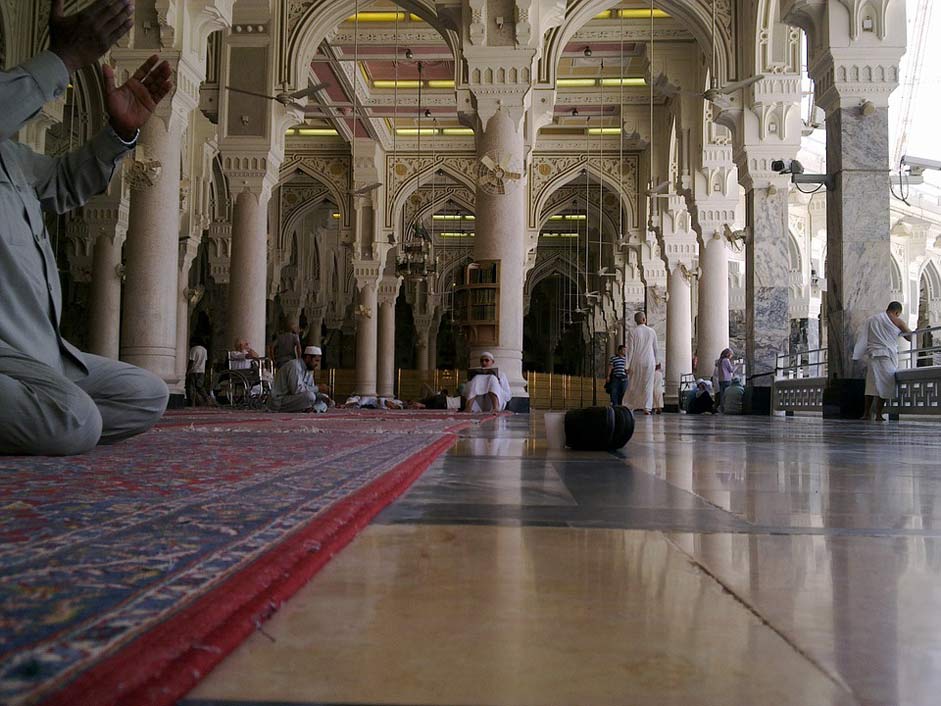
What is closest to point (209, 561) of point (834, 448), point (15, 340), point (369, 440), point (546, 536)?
point (546, 536)

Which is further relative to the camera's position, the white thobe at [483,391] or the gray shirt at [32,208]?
the white thobe at [483,391]

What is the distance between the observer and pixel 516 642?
568mm

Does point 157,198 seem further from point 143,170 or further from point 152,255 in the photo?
point 152,255

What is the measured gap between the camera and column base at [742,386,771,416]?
9.95 meters

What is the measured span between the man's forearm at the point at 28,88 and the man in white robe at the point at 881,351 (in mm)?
6347

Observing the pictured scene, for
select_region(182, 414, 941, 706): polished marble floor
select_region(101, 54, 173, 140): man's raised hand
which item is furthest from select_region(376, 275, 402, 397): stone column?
select_region(182, 414, 941, 706): polished marble floor

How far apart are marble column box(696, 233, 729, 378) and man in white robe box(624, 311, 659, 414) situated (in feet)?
7.17

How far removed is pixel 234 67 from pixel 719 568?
1055 centimetres

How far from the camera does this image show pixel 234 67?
33.7 ft

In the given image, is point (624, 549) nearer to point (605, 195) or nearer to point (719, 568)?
point (719, 568)

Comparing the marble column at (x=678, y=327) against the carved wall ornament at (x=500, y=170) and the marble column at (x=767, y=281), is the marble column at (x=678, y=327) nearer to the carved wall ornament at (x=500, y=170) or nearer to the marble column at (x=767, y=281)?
the marble column at (x=767, y=281)

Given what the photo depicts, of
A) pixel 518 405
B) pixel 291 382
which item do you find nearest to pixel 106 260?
pixel 291 382

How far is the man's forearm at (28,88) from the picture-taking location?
6.51ft

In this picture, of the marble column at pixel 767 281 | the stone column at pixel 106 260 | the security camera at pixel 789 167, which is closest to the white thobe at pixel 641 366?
the marble column at pixel 767 281
